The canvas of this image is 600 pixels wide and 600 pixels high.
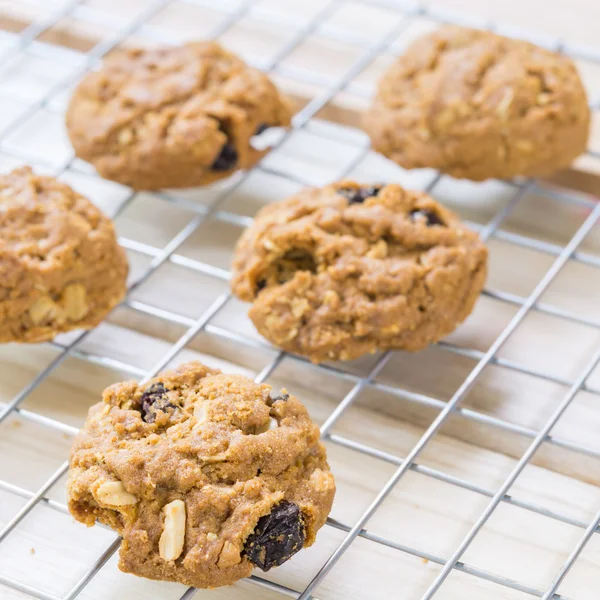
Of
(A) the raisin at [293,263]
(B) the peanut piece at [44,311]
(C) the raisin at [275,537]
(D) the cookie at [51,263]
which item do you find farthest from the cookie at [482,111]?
(C) the raisin at [275,537]

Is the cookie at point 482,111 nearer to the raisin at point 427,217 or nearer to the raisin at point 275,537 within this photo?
the raisin at point 427,217

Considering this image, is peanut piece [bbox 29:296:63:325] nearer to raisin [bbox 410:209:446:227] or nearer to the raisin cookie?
the raisin cookie

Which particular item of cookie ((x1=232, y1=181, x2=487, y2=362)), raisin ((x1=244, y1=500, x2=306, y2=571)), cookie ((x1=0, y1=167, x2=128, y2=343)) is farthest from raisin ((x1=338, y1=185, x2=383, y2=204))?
raisin ((x1=244, y1=500, x2=306, y2=571))

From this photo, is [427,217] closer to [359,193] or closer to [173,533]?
[359,193]

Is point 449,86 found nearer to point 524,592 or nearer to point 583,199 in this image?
point 583,199

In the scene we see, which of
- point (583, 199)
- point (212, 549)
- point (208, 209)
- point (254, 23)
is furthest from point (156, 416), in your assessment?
point (254, 23)

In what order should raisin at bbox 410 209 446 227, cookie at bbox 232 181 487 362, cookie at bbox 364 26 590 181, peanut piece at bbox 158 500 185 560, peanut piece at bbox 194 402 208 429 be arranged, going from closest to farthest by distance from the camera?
1. peanut piece at bbox 158 500 185 560
2. peanut piece at bbox 194 402 208 429
3. cookie at bbox 232 181 487 362
4. raisin at bbox 410 209 446 227
5. cookie at bbox 364 26 590 181

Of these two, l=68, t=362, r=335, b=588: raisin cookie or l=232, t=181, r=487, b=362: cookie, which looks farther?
l=232, t=181, r=487, b=362: cookie
